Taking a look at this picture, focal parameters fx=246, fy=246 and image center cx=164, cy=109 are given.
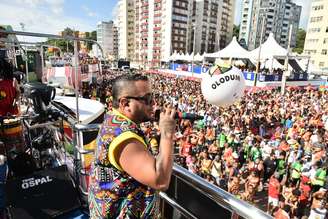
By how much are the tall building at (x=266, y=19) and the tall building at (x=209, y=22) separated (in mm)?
11492

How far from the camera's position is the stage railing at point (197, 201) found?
167 cm

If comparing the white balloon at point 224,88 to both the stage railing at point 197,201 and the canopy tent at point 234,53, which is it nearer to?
the stage railing at point 197,201

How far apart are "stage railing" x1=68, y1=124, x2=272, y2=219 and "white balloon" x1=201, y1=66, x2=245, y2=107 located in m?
2.07

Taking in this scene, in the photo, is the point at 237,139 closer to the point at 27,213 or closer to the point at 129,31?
the point at 27,213

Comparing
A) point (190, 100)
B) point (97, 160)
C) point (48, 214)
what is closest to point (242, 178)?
point (48, 214)

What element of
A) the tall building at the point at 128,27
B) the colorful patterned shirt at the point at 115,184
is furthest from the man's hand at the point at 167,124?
the tall building at the point at 128,27

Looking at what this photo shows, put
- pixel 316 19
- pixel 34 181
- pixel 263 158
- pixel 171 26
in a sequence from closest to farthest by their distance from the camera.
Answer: pixel 34 181 < pixel 263 158 < pixel 316 19 < pixel 171 26

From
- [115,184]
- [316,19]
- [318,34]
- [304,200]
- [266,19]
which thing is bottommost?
[304,200]

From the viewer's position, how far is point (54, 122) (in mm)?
3576

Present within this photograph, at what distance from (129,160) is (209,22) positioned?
315 ft

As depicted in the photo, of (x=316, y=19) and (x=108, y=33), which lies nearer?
(x=316, y=19)

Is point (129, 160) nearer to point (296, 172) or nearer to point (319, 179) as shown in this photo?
point (319, 179)

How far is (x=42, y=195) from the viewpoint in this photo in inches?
117

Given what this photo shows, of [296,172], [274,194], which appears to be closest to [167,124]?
[274,194]
